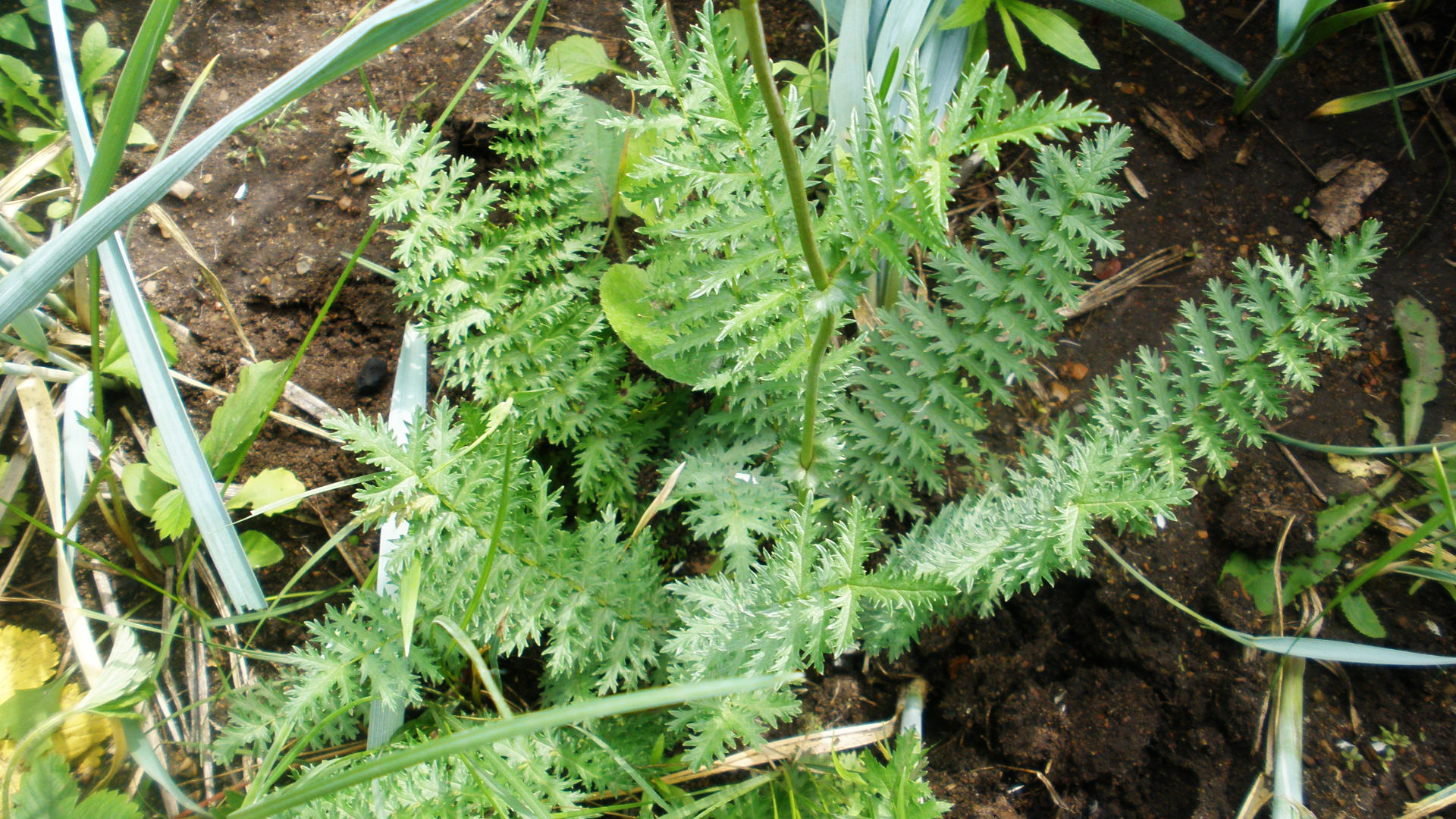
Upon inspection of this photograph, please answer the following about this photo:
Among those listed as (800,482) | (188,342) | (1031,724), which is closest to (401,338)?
(188,342)

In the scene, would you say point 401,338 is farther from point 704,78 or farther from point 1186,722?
point 1186,722

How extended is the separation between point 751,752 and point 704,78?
1.24 m

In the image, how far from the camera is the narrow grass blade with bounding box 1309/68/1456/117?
1697 mm

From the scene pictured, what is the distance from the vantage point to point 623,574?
1.60 m

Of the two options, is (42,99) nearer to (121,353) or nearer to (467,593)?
(121,353)

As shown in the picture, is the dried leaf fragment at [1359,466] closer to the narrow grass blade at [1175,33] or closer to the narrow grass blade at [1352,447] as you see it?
the narrow grass blade at [1352,447]

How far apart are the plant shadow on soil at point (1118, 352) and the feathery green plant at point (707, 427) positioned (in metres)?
0.22

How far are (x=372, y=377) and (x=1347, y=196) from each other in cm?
234

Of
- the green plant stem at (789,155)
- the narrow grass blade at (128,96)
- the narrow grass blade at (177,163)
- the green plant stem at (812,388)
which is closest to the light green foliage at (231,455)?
the narrow grass blade at (128,96)

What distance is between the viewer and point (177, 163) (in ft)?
3.31

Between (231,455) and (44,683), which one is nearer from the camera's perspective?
(44,683)

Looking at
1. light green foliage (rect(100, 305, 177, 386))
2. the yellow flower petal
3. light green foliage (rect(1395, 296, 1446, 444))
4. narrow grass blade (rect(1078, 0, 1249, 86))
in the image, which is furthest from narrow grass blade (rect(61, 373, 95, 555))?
light green foliage (rect(1395, 296, 1446, 444))

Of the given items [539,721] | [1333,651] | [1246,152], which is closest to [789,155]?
[539,721]

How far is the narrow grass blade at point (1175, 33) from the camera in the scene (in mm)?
1684
